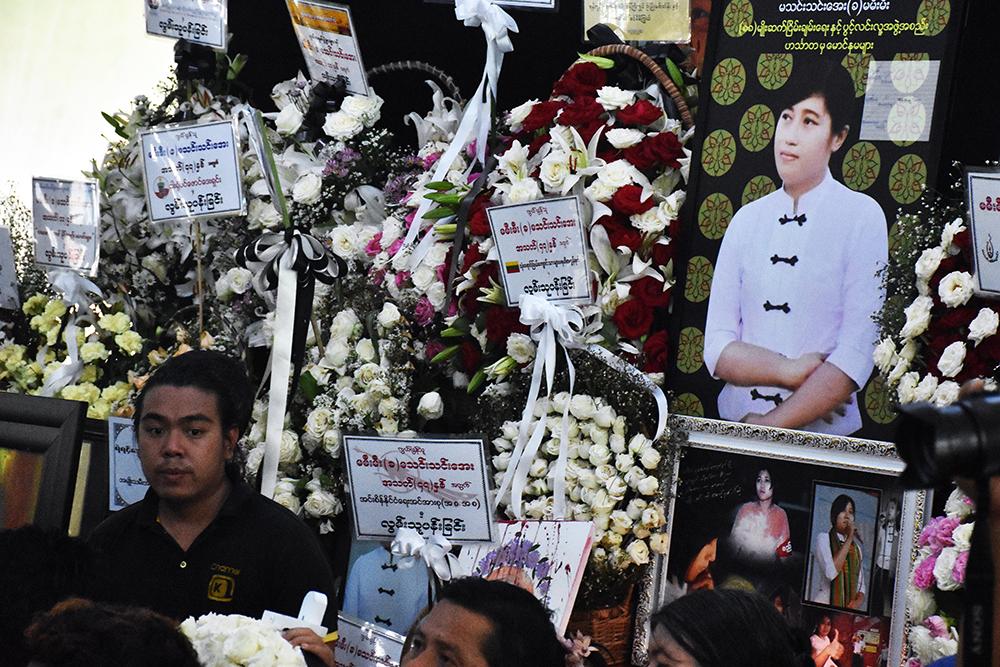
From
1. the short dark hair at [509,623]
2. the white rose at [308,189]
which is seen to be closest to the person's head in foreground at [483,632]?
the short dark hair at [509,623]

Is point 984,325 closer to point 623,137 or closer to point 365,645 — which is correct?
point 623,137

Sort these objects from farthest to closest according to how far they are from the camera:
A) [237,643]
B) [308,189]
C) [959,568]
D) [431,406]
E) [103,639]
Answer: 1. [308,189]
2. [431,406]
3. [959,568]
4. [237,643]
5. [103,639]

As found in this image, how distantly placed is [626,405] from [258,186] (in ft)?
4.40

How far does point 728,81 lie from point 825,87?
0.78 ft

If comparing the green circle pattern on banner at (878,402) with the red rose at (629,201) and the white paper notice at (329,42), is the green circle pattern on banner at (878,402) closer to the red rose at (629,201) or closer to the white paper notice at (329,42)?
the red rose at (629,201)

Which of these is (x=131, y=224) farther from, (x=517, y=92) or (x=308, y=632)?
(x=308, y=632)

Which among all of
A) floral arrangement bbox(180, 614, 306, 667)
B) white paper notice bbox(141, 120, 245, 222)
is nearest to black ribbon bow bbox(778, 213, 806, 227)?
white paper notice bbox(141, 120, 245, 222)

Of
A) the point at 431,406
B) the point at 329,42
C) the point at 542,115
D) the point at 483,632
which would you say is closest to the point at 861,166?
the point at 542,115

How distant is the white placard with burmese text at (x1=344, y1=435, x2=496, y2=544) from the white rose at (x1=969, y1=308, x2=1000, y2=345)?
1.07 m

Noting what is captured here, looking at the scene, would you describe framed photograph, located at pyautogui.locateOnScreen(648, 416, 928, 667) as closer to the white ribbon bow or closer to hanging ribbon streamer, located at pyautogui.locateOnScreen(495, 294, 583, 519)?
hanging ribbon streamer, located at pyautogui.locateOnScreen(495, 294, 583, 519)

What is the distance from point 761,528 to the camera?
2.99 metres

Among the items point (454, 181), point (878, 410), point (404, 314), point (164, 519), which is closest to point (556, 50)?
point (454, 181)

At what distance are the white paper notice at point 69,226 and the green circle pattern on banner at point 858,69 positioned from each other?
2193 mm

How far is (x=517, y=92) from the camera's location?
4.11m
